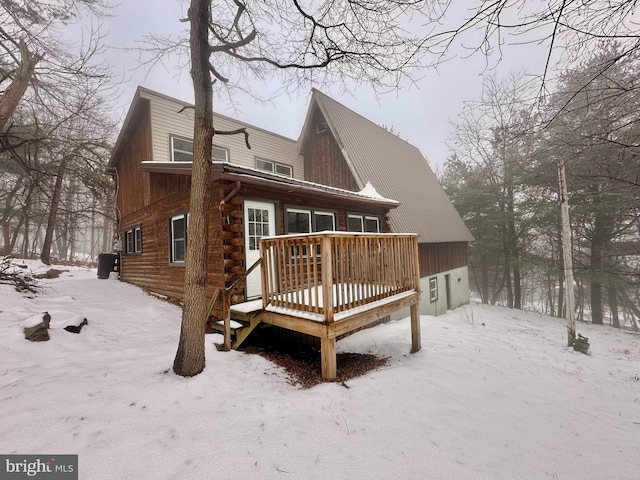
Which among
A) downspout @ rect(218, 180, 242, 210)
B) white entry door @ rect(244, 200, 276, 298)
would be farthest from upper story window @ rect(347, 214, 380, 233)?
downspout @ rect(218, 180, 242, 210)

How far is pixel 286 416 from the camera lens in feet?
9.58

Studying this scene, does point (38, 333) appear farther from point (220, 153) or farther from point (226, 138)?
point (226, 138)

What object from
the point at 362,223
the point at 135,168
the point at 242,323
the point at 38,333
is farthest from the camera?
the point at 135,168

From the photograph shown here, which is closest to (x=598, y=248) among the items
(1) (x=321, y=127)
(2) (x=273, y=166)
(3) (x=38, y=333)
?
(1) (x=321, y=127)

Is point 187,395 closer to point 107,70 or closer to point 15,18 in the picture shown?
point 107,70

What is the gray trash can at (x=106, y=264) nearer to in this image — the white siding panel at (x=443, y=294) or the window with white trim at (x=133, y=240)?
the window with white trim at (x=133, y=240)

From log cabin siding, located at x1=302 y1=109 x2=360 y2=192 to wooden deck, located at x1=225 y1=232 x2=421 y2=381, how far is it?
22.1ft

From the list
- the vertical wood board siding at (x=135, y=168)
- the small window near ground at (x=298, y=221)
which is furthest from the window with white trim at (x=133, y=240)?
the small window near ground at (x=298, y=221)

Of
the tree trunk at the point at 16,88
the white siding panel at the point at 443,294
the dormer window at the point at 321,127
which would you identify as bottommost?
the white siding panel at the point at 443,294

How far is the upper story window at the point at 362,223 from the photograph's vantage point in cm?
931

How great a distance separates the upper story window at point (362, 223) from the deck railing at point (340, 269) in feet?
11.5

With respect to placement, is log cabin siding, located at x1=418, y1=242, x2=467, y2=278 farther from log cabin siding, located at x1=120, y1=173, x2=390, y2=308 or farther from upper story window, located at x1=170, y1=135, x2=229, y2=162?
upper story window, located at x1=170, y1=135, x2=229, y2=162

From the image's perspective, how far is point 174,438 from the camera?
7.82 feet

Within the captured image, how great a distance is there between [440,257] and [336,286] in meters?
12.5
